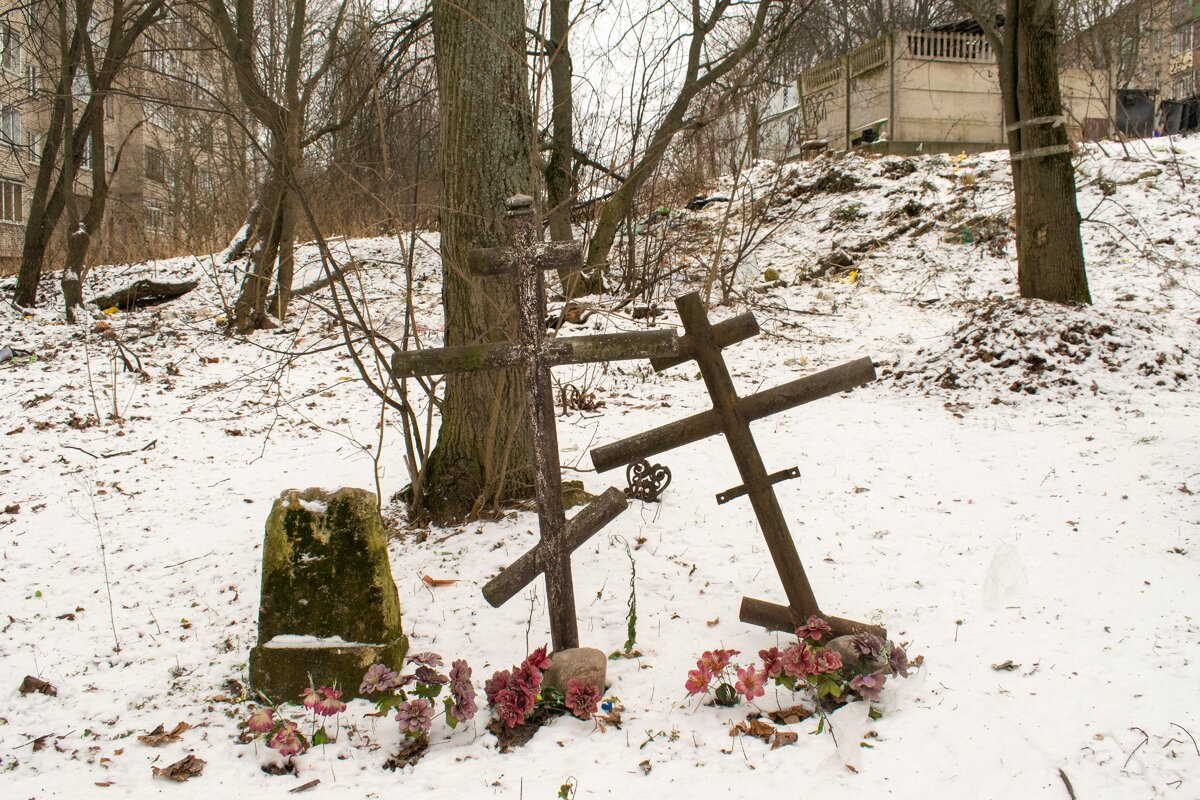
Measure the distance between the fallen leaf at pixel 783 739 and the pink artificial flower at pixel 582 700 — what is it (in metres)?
0.61

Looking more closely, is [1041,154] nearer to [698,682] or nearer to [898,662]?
[898,662]

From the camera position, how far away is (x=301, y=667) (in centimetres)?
317

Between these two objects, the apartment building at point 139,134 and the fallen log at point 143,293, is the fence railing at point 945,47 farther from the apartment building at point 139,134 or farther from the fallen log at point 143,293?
the fallen log at point 143,293

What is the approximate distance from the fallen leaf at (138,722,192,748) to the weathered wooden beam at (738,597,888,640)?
2.15 metres

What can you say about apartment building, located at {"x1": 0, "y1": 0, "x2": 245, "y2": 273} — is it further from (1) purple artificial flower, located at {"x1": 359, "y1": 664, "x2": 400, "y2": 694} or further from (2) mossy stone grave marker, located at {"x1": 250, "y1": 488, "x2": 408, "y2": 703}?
(1) purple artificial flower, located at {"x1": 359, "y1": 664, "x2": 400, "y2": 694}

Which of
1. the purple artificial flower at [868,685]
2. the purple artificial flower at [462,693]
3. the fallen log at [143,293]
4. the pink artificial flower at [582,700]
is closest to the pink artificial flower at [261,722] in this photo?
the purple artificial flower at [462,693]

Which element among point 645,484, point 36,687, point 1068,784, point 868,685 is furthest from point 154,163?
point 1068,784

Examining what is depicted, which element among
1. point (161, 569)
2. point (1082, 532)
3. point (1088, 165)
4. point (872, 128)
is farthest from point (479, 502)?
point (872, 128)

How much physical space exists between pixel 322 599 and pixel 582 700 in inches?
43.9

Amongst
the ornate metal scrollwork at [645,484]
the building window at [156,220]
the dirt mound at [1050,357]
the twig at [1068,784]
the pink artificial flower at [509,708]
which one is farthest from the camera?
the building window at [156,220]

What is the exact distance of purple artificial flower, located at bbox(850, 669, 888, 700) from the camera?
112 inches

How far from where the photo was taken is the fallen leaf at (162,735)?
9.61 ft

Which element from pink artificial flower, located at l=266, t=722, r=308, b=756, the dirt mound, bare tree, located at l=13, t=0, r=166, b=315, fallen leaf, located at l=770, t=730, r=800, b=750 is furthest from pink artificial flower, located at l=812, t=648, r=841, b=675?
bare tree, located at l=13, t=0, r=166, b=315

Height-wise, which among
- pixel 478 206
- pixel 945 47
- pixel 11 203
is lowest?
pixel 478 206
